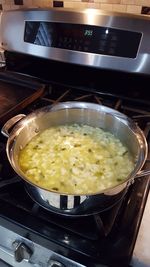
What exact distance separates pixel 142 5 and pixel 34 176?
71 centimetres

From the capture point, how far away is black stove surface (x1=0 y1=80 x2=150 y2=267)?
1.61ft

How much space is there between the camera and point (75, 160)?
71 cm

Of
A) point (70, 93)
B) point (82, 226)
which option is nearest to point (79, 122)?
point (70, 93)

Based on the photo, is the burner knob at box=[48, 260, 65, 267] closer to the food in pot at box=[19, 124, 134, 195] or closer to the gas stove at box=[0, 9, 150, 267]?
the gas stove at box=[0, 9, 150, 267]

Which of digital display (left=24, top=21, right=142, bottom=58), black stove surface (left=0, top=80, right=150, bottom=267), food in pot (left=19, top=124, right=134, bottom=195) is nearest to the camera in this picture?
black stove surface (left=0, top=80, right=150, bottom=267)

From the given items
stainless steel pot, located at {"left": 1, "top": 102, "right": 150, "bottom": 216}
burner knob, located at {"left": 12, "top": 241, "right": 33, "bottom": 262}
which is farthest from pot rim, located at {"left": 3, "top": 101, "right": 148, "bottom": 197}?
burner knob, located at {"left": 12, "top": 241, "right": 33, "bottom": 262}

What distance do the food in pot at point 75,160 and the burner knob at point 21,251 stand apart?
0.14 m

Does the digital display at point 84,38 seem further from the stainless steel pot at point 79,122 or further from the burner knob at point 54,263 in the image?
the burner knob at point 54,263

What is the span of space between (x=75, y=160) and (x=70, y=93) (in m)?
0.38

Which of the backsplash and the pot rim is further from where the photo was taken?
the backsplash

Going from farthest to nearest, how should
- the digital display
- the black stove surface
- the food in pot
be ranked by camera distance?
the digital display
the food in pot
the black stove surface

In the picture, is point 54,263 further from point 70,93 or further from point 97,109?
point 70,93

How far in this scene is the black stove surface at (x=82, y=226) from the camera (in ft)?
1.61

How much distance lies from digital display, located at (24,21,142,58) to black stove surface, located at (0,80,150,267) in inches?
17.4
